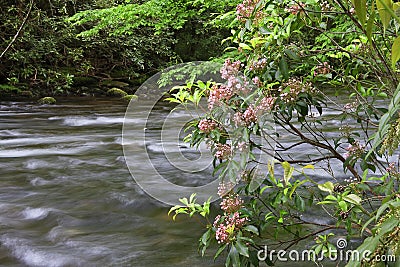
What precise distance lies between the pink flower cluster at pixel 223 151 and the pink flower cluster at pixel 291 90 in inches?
12.6

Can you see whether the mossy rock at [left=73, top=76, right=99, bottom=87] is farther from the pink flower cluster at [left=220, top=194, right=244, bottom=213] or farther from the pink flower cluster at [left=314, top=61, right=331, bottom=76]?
the pink flower cluster at [left=220, top=194, right=244, bottom=213]

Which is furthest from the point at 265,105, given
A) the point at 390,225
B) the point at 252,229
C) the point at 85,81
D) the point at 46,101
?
the point at 85,81

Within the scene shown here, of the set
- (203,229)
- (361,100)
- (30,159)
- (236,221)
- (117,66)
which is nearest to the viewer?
(236,221)

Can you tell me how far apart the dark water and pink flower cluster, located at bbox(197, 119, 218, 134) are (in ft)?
3.66

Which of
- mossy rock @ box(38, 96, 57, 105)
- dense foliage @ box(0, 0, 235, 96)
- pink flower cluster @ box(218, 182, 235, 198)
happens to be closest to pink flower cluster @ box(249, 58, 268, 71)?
pink flower cluster @ box(218, 182, 235, 198)

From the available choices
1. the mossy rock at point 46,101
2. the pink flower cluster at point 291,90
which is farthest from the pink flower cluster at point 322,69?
the mossy rock at point 46,101

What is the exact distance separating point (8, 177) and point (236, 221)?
326 centimetres

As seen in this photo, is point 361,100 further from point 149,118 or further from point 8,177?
point 149,118

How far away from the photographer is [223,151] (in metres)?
1.63

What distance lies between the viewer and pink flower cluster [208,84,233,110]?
1.63 metres

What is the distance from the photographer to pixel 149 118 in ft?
28.2

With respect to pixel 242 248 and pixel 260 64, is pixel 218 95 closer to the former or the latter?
pixel 260 64

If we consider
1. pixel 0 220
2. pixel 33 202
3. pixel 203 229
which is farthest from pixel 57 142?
pixel 203 229

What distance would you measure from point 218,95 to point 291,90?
1.06 ft
